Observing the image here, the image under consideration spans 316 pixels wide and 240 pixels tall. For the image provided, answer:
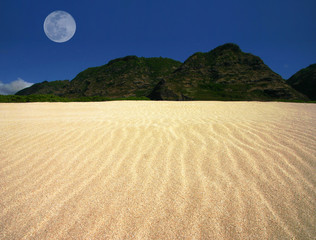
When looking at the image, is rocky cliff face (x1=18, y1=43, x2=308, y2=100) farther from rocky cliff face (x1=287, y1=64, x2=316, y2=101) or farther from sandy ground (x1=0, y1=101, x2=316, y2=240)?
sandy ground (x1=0, y1=101, x2=316, y2=240)

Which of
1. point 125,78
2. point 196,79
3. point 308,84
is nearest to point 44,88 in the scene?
point 125,78

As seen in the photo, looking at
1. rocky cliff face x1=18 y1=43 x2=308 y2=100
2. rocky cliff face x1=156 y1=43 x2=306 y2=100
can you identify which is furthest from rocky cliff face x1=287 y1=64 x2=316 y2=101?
rocky cliff face x1=156 y1=43 x2=306 y2=100

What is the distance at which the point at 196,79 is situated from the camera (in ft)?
157

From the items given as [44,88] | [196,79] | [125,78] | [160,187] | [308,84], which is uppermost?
[125,78]

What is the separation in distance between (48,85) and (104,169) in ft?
415

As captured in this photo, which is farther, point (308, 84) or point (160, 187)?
point (308, 84)

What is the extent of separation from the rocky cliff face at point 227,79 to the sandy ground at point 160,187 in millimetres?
30306

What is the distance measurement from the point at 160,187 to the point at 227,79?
5089cm

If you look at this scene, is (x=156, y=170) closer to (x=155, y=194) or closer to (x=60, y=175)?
(x=155, y=194)

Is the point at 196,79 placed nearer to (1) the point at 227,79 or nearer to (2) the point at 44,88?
(1) the point at 227,79

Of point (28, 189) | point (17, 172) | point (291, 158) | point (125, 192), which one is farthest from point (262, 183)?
point (17, 172)

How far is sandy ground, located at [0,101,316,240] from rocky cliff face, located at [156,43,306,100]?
1193 inches

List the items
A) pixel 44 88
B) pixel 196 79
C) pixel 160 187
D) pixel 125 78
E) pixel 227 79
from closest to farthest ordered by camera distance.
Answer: pixel 160 187, pixel 227 79, pixel 196 79, pixel 125 78, pixel 44 88

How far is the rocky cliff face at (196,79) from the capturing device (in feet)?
120
